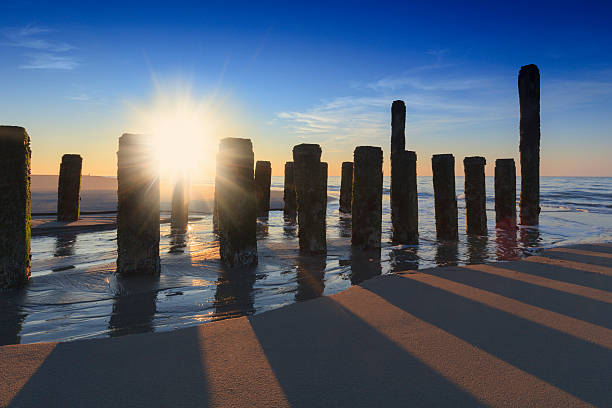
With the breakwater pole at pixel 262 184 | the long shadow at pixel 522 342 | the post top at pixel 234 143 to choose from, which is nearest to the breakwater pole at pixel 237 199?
the post top at pixel 234 143

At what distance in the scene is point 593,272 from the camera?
4.66 metres

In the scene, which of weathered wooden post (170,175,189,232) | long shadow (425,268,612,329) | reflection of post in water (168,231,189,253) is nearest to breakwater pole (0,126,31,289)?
reflection of post in water (168,231,189,253)

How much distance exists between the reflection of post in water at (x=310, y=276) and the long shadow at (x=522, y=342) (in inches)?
34.3

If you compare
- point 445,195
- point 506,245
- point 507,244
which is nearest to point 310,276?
point 445,195

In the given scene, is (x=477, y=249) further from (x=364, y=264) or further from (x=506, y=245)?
(x=364, y=264)

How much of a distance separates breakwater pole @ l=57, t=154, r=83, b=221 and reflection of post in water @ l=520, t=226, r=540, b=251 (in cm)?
1121

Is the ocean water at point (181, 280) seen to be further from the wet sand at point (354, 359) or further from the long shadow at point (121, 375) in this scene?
the wet sand at point (354, 359)

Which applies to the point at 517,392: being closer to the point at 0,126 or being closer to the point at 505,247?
the point at 0,126

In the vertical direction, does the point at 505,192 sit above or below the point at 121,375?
above

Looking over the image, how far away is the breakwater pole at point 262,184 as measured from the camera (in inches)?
541

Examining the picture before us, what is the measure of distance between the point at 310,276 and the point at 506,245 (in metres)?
4.98

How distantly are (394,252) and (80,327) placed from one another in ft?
17.2

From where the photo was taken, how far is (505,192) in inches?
426

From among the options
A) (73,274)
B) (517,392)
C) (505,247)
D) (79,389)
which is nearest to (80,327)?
(79,389)
